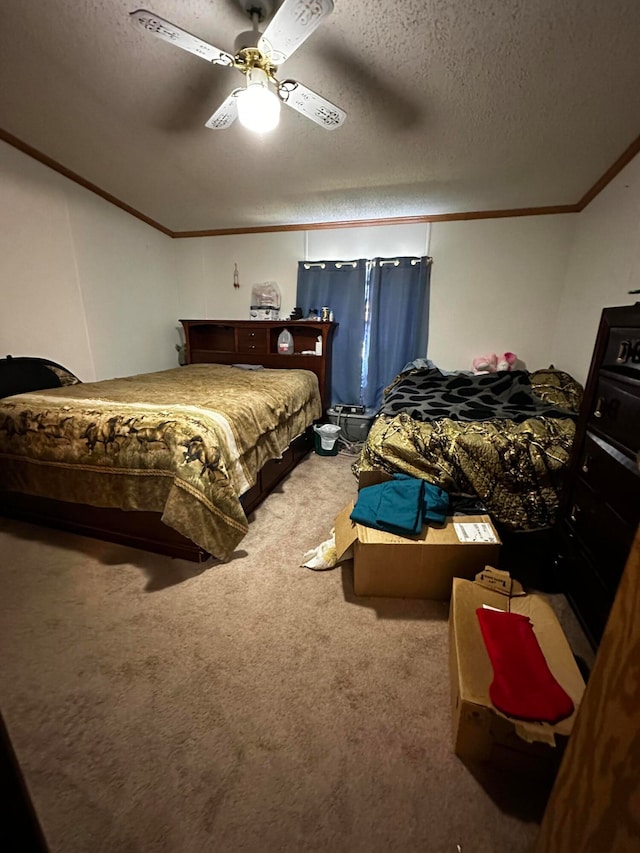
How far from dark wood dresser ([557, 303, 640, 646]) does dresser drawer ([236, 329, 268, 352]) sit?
10.1 ft

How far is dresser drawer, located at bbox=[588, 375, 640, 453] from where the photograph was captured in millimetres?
1038

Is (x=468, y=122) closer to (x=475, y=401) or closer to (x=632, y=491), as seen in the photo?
(x=475, y=401)

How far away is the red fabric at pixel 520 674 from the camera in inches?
35.4

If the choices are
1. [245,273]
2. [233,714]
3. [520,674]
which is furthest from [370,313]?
[233,714]

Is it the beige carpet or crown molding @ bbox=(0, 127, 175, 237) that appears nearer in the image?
the beige carpet

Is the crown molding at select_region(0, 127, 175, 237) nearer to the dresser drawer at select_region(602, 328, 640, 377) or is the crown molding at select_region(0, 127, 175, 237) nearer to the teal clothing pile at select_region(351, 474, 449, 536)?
the teal clothing pile at select_region(351, 474, 449, 536)

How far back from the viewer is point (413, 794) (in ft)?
3.01

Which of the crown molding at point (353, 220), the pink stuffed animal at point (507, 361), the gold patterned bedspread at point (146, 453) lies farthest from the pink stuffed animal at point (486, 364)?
the gold patterned bedspread at point (146, 453)

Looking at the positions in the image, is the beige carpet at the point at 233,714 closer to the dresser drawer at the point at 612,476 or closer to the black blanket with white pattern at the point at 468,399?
the dresser drawer at the point at 612,476

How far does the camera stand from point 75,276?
2.94m

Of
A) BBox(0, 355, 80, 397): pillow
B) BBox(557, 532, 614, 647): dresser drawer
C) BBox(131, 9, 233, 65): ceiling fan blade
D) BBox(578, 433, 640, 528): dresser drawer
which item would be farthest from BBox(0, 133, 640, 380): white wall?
BBox(131, 9, 233, 65): ceiling fan blade

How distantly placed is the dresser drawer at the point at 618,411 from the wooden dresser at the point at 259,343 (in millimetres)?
2568

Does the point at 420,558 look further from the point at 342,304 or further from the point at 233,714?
the point at 342,304

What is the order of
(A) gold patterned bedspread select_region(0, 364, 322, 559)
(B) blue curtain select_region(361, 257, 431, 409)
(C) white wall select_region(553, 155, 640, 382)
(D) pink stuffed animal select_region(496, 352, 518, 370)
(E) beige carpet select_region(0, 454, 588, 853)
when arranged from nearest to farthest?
(E) beige carpet select_region(0, 454, 588, 853), (A) gold patterned bedspread select_region(0, 364, 322, 559), (C) white wall select_region(553, 155, 640, 382), (D) pink stuffed animal select_region(496, 352, 518, 370), (B) blue curtain select_region(361, 257, 431, 409)
